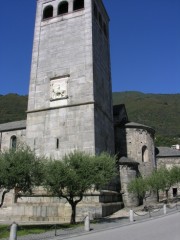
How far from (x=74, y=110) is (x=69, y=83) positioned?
3010mm

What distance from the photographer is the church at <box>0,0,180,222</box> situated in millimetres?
23578

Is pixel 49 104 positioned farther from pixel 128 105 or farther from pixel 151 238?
pixel 128 105

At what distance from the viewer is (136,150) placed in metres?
32.5

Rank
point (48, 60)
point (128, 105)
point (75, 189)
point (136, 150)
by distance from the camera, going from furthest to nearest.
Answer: point (128, 105), point (136, 150), point (48, 60), point (75, 189)

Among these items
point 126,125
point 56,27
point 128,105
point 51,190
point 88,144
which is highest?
point 128,105

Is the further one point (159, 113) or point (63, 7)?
point (159, 113)

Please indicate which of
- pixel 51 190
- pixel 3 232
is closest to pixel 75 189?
pixel 51 190

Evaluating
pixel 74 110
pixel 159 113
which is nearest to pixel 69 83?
pixel 74 110

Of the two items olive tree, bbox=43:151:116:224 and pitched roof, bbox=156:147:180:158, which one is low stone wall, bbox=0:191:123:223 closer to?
olive tree, bbox=43:151:116:224

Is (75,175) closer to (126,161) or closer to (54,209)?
(54,209)

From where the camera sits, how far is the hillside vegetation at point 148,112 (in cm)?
11616

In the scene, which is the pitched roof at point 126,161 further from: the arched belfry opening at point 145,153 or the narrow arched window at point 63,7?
A: the narrow arched window at point 63,7

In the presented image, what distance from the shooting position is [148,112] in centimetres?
14200

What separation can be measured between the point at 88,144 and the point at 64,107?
4480 millimetres
